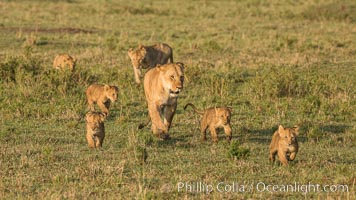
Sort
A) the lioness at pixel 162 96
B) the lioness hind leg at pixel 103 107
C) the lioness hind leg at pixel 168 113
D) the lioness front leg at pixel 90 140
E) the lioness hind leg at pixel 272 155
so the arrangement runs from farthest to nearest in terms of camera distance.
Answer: the lioness hind leg at pixel 103 107 → the lioness hind leg at pixel 168 113 → the lioness at pixel 162 96 → the lioness front leg at pixel 90 140 → the lioness hind leg at pixel 272 155

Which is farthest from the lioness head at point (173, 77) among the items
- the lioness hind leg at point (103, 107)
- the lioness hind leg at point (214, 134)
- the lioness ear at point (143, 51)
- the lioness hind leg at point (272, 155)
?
the lioness ear at point (143, 51)

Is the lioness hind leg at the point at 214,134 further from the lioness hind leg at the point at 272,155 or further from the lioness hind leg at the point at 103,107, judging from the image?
the lioness hind leg at the point at 103,107

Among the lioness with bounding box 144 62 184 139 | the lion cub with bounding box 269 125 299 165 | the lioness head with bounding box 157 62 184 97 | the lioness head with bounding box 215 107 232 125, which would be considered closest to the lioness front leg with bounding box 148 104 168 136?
the lioness with bounding box 144 62 184 139

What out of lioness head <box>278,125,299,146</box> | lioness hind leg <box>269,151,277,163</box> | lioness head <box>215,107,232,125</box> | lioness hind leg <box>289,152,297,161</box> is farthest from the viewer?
lioness head <box>215,107,232,125</box>

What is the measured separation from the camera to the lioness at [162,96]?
11.1 m

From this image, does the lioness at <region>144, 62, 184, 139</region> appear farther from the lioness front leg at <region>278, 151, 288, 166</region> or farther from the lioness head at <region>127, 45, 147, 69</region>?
the lioness head at <region>127, 45, 147, 69</region>

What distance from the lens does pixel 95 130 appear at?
10.8m

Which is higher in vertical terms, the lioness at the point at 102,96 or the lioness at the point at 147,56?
the lioness at the point at 147,56

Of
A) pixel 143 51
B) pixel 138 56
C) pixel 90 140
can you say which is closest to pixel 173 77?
pixel 90 140

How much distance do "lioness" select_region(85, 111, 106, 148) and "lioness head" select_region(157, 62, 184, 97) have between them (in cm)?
101

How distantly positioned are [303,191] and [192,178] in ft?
4.18

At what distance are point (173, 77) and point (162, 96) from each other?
0.49m

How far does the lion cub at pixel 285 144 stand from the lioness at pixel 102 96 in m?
4.37

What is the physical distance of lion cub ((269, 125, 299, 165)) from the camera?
950 centimetres
